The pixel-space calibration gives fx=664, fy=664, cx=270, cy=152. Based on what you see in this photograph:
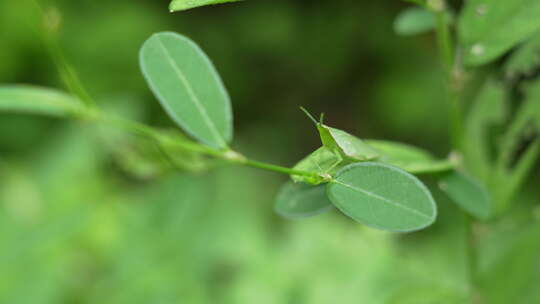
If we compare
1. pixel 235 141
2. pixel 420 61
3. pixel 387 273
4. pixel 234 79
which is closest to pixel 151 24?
pixel 234 79

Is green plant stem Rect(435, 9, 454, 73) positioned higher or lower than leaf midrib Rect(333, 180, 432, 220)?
higher

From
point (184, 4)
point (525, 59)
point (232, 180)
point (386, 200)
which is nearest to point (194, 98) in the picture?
point (184, 4)

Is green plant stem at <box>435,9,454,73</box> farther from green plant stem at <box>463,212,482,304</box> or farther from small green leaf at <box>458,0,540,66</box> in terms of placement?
green plant stem at <box>463,212,482,304</box>

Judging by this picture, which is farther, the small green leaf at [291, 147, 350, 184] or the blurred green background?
the blurred green background

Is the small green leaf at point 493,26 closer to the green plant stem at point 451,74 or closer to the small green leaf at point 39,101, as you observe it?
the green plant stem at point 451,74

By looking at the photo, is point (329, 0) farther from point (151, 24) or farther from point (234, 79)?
point (151, 24)

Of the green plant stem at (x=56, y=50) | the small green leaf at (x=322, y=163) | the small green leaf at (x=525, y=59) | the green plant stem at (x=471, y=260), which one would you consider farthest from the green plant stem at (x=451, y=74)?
the green plant stem at (x=56, y=50)

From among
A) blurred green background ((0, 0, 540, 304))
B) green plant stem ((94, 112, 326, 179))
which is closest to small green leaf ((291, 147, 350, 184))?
green plant stem ((94, 112, 326, 179))
